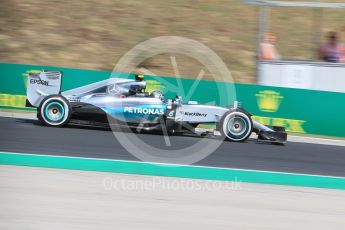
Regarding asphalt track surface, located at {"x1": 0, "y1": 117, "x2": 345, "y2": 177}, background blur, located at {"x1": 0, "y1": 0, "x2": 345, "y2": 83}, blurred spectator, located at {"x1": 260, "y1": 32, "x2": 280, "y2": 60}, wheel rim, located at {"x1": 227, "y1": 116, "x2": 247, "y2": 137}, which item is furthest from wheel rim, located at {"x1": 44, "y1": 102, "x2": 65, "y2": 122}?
background blur, located at {"x1": 0, "y1": 0, "x2": 345, "y2": 83}

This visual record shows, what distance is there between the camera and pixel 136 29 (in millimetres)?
18844

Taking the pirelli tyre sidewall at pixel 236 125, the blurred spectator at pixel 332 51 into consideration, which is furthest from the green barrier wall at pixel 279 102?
the pirelli tyre sidewall at pixel 236 125

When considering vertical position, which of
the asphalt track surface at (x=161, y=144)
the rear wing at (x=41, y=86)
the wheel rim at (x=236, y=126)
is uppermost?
the rear wing at (x=41, y=86)

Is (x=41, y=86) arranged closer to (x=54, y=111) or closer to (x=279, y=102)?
(x=54, y=111)

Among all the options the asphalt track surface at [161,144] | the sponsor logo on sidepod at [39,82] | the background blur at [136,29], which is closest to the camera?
the asphalt track surface at [161,144]

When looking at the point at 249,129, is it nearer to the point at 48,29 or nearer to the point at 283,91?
the point at 283,91

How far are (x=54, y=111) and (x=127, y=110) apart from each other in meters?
1.24

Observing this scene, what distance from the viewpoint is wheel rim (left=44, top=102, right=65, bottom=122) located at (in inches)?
414

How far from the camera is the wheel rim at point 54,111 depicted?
34.5ft

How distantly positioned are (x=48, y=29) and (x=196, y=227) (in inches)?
546

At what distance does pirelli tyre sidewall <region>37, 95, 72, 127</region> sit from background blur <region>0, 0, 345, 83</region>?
6.78 meters

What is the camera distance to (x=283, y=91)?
42.8ft

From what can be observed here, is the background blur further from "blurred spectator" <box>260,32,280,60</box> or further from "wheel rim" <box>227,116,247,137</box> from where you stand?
"wheel rim" <box>227,116,247,137</box>

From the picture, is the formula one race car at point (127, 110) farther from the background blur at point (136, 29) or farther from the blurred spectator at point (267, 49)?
the background blur at point (136, 29)
